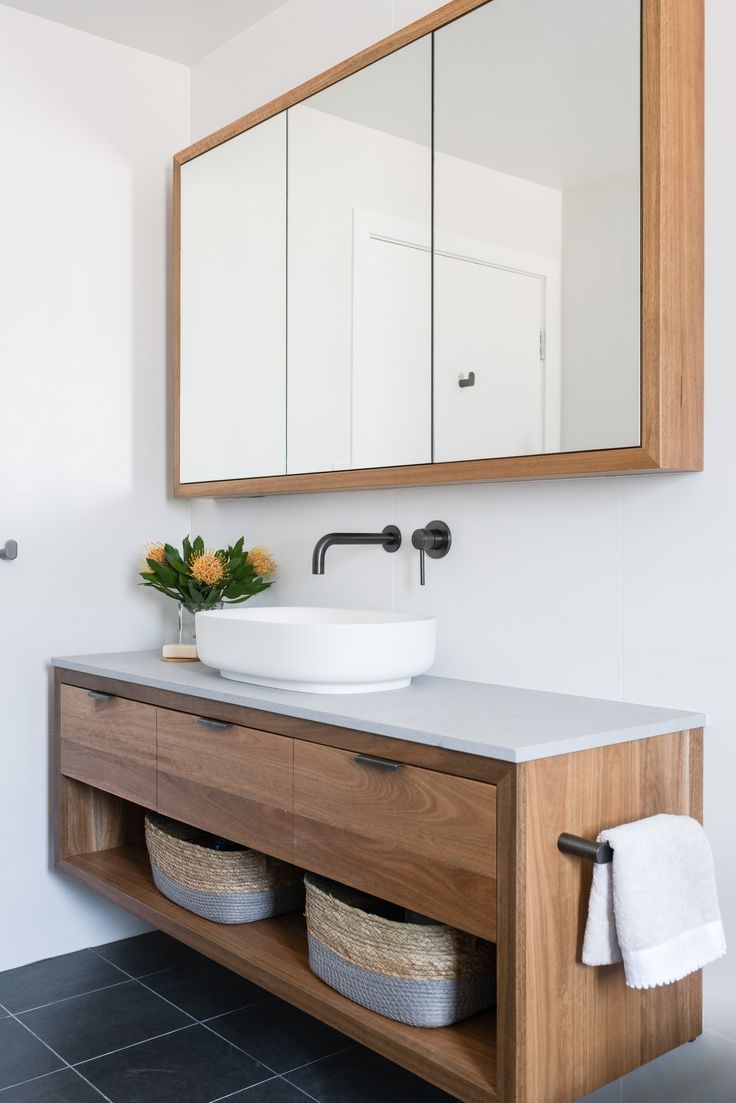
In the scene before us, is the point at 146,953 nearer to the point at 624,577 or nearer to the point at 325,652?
the point at 325,652

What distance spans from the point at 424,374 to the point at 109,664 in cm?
103

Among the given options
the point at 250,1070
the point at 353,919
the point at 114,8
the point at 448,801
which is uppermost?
the point at 114,8

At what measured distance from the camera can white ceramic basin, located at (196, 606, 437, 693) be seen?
174 cm

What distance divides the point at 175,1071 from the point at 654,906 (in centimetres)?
115

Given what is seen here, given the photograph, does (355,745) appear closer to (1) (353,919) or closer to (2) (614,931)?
(1) (353,919)

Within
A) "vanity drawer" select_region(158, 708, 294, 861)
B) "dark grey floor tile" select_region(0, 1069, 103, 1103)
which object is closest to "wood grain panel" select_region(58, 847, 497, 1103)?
"vanity drawer" select_region(158, 708, 294, 861)

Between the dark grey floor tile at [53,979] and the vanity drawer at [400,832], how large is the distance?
102 centimetres

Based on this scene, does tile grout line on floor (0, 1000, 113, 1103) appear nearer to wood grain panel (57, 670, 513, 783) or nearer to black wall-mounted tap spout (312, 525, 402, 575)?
wood grain panel (57, 670, 513, 783)

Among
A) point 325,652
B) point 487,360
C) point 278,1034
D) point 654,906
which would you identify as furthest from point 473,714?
point 278,1034

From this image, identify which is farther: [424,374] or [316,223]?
[316,223]

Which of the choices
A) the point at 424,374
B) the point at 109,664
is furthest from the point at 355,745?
the point at 109,664

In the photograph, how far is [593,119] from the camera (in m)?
1.65

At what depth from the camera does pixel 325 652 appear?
173cm

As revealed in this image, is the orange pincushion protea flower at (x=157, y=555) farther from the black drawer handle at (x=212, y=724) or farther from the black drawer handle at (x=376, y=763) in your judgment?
the black drawer handle at (x=376, y=763)
